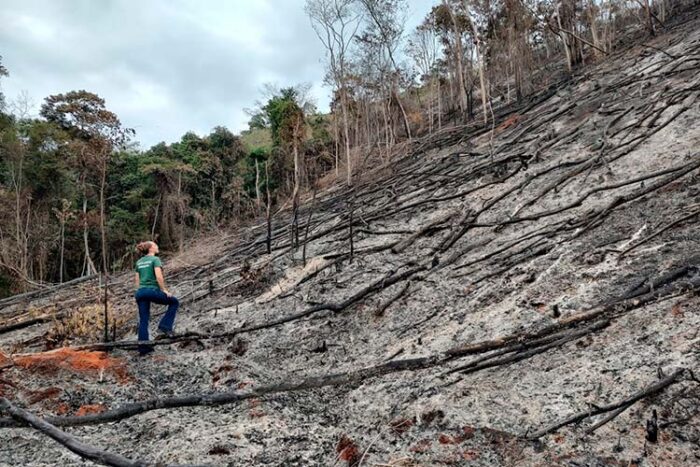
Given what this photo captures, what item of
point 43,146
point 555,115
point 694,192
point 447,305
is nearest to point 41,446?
point 447,305

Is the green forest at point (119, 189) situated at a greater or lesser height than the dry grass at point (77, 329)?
greater

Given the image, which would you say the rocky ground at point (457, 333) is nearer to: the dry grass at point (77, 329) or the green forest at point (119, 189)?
the dry grass at point (77, 329)

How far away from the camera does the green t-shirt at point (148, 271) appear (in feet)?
15.8

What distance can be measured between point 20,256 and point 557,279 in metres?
16.5

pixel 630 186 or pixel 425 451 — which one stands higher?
pixel 630 186

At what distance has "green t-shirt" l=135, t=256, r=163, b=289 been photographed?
482cm

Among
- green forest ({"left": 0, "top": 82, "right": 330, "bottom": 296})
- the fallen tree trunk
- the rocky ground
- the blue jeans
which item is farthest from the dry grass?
green forest ({"left": 0, "top": 82, "right": 330, "bottom": 296})

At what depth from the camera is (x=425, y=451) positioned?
258 centimetres

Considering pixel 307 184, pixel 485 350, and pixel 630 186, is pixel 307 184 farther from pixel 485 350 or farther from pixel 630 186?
pixel 485 350

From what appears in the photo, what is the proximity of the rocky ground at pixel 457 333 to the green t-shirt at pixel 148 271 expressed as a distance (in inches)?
27.0

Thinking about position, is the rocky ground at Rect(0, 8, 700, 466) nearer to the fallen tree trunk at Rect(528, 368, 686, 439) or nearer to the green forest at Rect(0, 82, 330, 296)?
the fallen tree trunk at Rect(528, 368, 686, 439)

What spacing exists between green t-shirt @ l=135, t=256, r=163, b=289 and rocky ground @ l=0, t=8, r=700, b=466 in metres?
0.69

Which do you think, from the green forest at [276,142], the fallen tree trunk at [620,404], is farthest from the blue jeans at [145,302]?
the green forest at [276,142]

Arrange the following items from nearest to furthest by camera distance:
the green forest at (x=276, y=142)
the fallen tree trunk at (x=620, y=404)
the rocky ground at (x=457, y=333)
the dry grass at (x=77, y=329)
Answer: the fallen tree trunk at (x=620, y=404) → the rocky ground at (x=457, y=333) → the dry grass at (x=77, y=329) → the green forest at (x=276, y=142)
